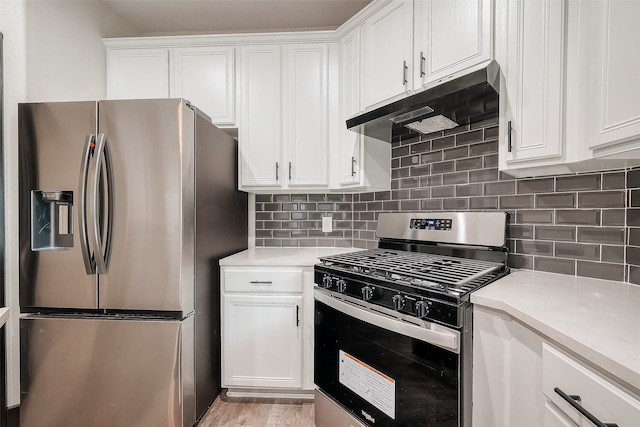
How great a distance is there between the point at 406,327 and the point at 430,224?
32.0 inches

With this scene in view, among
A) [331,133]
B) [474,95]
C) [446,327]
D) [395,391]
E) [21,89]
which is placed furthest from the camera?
[331,133]

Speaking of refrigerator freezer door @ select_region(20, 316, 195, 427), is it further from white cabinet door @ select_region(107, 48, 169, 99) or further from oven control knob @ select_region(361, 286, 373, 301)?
white cabinet door @ select_region(107, 48, 169, 99)

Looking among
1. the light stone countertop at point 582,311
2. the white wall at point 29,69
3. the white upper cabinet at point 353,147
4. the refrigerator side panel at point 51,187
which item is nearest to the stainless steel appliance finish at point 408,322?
the light stone countertop at point 582,311

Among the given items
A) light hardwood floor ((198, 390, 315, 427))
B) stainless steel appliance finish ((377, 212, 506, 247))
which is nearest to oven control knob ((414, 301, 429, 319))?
stainless steel appliance finish ((377, 212, 506, 247))

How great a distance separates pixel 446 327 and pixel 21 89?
8.02 ft

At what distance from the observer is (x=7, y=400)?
5.01ft

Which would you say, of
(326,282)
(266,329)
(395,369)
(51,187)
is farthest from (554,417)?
(51,187)

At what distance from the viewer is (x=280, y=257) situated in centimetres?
198

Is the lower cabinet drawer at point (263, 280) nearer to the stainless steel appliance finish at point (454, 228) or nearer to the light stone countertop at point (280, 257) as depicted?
the light stone countertop at point (280, 257)

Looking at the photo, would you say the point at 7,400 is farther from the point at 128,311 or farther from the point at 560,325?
the point at 560,325

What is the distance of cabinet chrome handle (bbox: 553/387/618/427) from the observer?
1.99ft

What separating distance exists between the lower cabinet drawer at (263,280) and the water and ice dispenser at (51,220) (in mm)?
885

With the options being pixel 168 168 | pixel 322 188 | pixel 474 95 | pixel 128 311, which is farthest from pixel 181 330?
pixel 474 95

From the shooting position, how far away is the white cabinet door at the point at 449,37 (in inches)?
50.0
